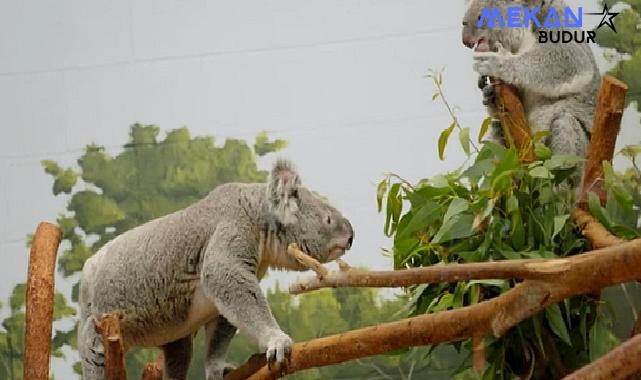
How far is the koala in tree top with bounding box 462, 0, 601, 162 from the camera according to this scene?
3068 millimetres

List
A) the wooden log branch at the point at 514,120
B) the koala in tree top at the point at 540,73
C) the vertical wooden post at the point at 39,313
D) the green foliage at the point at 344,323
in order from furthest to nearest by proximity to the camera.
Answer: the green foliage at the point at 344,323 < the koala in tree top at the point at 540,73 < the vertical wooden post at the point at 39,313 < the wooden log branch at the point at 514,120

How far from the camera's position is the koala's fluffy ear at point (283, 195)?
9.63ft

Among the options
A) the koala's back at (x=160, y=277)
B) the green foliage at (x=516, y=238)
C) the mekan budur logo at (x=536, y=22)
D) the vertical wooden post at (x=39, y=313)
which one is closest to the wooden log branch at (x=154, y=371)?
the koala's back at (x=160, y=277)

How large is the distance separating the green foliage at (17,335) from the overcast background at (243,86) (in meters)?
0.05

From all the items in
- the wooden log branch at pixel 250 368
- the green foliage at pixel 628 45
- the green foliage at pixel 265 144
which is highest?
the green foliage at pixel 628 45

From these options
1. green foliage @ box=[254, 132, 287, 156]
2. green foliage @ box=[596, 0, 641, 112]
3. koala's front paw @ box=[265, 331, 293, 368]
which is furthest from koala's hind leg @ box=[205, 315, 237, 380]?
green foliage @ box=[596, 0, 641, 112]

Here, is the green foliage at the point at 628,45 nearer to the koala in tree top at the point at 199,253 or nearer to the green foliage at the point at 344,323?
the green foliage at the point at 344,323

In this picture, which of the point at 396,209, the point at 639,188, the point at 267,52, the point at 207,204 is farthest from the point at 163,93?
the point at 639,188

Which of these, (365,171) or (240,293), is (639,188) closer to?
(365,171)

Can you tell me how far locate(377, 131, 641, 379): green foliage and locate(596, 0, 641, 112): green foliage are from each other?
1343mm

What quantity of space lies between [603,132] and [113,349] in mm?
1371

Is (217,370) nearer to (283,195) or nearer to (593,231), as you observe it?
(283,195)

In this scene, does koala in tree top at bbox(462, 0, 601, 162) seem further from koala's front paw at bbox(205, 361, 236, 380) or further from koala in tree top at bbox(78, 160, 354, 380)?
koala's front paw at bbox(205, 361, 236, 380)

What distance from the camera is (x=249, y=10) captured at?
410 cm
